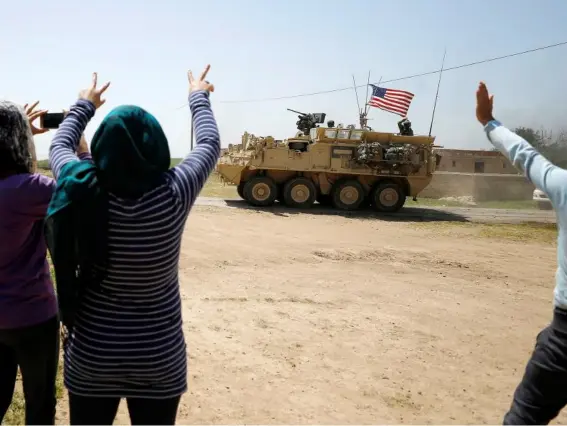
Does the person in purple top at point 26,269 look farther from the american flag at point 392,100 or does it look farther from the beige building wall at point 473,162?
the beige building wall at point 473,162

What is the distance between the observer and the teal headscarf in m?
1.75

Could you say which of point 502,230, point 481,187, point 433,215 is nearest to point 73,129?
point 502,230

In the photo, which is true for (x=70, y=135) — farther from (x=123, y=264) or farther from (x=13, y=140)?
(x=123, y=264)

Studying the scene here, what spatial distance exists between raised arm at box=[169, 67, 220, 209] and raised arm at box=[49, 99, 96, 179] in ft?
1.36

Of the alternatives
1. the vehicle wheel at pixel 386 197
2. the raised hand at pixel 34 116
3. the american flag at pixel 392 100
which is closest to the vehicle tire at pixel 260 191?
the vehicle wheel at pixel 386 197

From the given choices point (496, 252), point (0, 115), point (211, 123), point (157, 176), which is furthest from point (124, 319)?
point (496, 252)

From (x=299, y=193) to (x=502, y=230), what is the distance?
568 centimetres

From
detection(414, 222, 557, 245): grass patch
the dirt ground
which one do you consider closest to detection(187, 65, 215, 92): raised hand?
the dirt ground

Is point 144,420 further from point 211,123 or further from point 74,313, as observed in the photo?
point 211,123

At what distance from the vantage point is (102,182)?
179cm

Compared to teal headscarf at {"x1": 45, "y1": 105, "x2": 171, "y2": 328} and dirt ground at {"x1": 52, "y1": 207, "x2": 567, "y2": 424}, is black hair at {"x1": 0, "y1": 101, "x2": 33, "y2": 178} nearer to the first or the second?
teal headscarf at {"x1": 45, "y1": 105, "x2": 171, "y2": 328}

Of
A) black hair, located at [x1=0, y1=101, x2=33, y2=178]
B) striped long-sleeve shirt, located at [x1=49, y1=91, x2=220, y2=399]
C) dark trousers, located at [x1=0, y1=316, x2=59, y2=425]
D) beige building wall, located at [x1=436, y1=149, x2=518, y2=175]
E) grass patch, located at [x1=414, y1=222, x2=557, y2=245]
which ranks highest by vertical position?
beige building wall, located at [x1=436, y1=149, x2=518, y2=175]

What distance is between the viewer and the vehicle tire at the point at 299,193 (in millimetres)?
16812

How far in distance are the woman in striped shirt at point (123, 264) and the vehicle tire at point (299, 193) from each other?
581 inches
